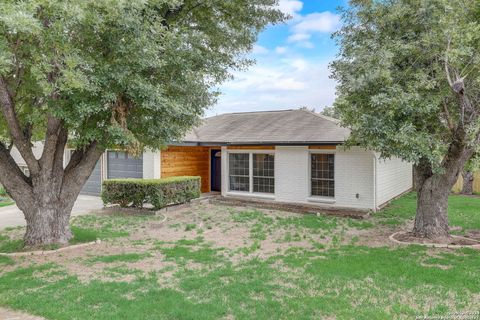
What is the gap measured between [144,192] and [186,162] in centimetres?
387

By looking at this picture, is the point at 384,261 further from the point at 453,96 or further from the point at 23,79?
the point at 23,79

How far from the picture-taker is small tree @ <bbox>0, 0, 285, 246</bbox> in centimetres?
607

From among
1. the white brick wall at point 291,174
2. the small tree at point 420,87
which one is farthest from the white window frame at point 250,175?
the small tree at point 420,87

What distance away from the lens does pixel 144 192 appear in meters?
12.9

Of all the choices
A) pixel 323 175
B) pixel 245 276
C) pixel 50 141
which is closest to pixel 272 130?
pixel 323 175

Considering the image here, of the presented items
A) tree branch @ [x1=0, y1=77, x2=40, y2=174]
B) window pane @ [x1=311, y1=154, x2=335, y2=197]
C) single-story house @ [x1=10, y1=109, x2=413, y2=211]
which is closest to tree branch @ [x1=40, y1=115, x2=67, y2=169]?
tree branch @ [x1=0, y1=77, x2=40, y2=174]

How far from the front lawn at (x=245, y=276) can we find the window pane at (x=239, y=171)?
209 inches

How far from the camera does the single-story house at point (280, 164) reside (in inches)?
510

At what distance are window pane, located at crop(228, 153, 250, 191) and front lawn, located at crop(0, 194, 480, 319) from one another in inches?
209

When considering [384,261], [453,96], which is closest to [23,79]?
[384,261]

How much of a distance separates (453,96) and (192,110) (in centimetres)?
591

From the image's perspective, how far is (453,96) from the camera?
7.91 m

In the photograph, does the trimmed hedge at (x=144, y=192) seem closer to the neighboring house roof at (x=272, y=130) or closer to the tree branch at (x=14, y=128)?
the neighboring house roof at (x=272, y=130)

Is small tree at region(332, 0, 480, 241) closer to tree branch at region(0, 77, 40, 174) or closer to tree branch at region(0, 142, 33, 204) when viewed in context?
tree branch at region(0, 77, 40, 174)
